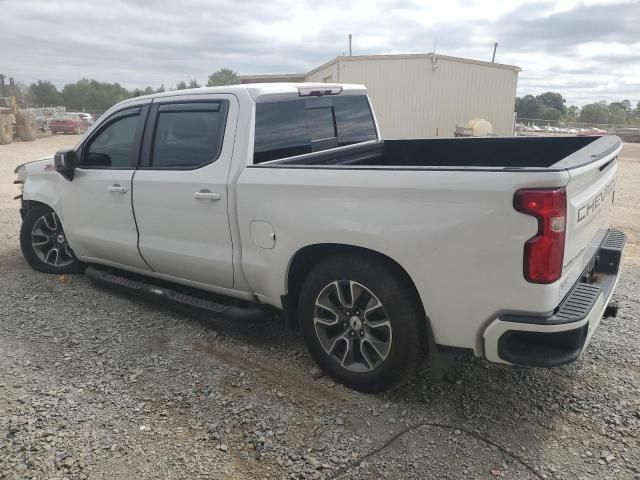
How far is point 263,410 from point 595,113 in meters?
59.7

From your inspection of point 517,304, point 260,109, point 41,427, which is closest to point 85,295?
point 41,427

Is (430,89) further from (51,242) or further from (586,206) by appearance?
(586,206)

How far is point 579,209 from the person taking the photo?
2705mm

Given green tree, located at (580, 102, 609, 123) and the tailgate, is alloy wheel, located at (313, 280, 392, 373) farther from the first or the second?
green tree, located at (580, 102, 609, 123)

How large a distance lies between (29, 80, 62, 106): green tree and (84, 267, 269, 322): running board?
83.1 m

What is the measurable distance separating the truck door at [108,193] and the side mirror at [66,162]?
0.05m

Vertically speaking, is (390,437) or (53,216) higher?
(53,216)

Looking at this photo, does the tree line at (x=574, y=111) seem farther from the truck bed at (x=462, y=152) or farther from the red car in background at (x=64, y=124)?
the truck bed at (x=462, y=152)

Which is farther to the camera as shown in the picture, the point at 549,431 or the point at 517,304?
the point at 549,431

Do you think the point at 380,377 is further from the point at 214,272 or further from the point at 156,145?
the point at 156,145

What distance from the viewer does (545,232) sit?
2430 millimetres

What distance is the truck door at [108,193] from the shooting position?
4.30 meters

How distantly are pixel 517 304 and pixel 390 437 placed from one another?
102 cm

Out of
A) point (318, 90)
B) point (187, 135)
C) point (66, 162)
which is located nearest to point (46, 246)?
point (66, 162)
